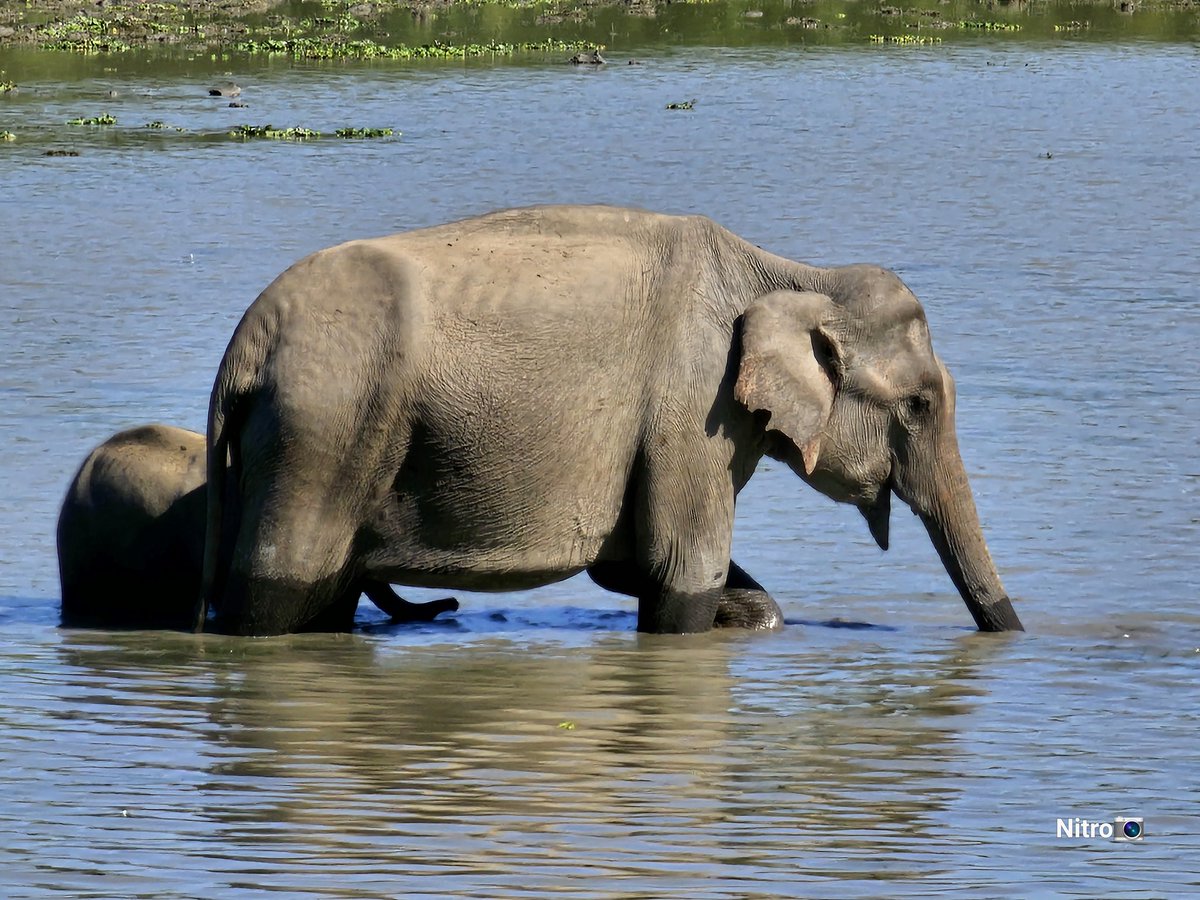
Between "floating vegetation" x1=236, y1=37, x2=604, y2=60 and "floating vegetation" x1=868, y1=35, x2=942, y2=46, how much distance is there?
6076 mm

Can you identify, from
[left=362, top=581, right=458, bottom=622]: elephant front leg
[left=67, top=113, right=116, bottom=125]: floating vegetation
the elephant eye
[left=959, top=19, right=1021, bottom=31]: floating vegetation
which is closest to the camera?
the elephant eye

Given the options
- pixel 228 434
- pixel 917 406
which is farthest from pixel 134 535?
pixel 917 406

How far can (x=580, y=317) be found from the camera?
351 inches

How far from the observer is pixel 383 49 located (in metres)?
41.1

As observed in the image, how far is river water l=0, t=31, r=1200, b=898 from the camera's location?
19.9ft

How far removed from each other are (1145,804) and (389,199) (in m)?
18.3

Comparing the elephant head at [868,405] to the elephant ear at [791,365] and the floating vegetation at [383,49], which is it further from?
the floating vegetation at [383,49]

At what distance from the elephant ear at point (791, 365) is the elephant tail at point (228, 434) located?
6.11 feet

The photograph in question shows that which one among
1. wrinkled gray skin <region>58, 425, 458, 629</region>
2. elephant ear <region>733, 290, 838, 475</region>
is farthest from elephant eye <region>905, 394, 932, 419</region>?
wrinkled gray skin <region>58, 425, 458, 629</region>

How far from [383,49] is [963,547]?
32.9m

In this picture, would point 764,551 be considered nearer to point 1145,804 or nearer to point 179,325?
point 1145,804

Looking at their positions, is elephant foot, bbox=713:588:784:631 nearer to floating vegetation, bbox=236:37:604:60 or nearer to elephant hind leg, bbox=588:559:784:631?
elephant hind leg, bbox=588:559:784:631

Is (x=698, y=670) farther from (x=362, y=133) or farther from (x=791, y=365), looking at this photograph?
(x=362, y=133)

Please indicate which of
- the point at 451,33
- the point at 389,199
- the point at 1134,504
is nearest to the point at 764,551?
the point at 1134,504
